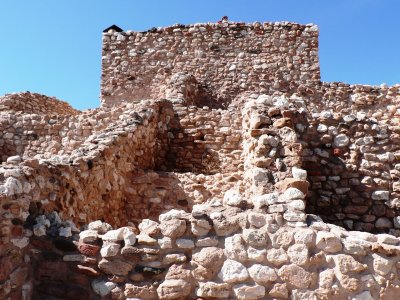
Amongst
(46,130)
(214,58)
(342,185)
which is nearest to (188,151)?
(342,185)

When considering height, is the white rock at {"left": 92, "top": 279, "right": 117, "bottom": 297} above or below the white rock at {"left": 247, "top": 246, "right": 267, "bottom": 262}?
below

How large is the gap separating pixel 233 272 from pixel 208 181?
324 cm

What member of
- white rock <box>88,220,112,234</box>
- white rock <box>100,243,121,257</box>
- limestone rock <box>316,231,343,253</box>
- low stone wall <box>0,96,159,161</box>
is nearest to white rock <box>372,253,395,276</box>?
limestone rock <box>316,231,343,253</box>

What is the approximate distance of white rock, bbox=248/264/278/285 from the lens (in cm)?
377

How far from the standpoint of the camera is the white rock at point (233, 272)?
3795 mm

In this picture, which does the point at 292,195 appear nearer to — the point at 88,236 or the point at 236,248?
the point at 236,248

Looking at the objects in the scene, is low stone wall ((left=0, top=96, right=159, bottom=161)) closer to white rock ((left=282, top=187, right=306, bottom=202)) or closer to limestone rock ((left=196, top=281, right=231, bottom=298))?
white rock ((left=282, top=187, right=306, bottom=202))

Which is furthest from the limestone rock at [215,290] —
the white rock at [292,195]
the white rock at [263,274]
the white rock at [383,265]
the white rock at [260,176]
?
the white rock at [260,176]

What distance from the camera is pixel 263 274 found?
3787 millimetres

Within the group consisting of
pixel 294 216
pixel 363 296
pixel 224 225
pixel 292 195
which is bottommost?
pixel 363 296

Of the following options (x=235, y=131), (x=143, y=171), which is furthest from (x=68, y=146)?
(x=235, y=131)

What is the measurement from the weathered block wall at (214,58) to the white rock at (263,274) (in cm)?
907

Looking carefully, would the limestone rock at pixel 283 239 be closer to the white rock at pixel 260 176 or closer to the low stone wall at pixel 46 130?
the white rock at pixel 260 176

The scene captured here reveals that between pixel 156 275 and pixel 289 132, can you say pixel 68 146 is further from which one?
pixel 156 275
